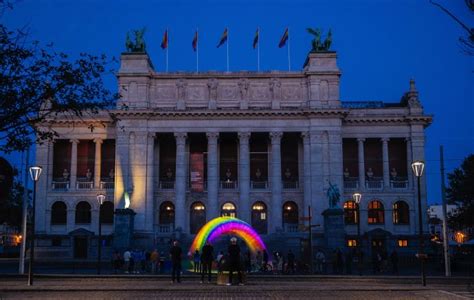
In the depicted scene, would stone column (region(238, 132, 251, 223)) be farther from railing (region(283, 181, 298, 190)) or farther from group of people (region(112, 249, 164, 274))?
group of people (region(112, 249, 164, 274))

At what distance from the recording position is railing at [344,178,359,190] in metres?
71.2

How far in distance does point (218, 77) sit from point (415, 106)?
2377 centimetres

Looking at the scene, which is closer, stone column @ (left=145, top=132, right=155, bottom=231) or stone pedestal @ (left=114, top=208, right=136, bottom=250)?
stone pedestal @ (left=114, top=208, right=136, bottom=250)

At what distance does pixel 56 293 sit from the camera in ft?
74.7

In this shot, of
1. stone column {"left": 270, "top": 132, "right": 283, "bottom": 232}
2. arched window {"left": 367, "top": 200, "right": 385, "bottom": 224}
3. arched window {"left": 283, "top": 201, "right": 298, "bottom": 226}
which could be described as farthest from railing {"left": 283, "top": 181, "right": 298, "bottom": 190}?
arched window {"left": 367, "top": 200, "right": 385, "bottom": 224}

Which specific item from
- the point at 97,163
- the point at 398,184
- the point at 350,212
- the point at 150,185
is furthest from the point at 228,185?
the point at 398,184

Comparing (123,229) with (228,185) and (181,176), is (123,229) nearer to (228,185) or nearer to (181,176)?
(181,176)

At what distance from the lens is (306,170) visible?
6825 centimetres

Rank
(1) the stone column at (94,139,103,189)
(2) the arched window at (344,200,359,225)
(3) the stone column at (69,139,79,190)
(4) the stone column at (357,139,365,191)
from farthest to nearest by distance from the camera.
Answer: (3) the stone column at (69,139,79,190) < (1) the stone column at (94,139,103,189) < (4) the stone column at (357,139,365,191) < (2) the arched window at (344,200,359,225)

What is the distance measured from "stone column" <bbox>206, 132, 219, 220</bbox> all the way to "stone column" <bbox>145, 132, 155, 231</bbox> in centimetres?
640

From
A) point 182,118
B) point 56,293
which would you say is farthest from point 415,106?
point 56,293

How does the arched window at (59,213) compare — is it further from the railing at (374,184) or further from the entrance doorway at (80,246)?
the railing at (374,184)

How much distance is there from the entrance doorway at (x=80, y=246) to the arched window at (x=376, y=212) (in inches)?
1311

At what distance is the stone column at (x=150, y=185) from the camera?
67.6 meters
